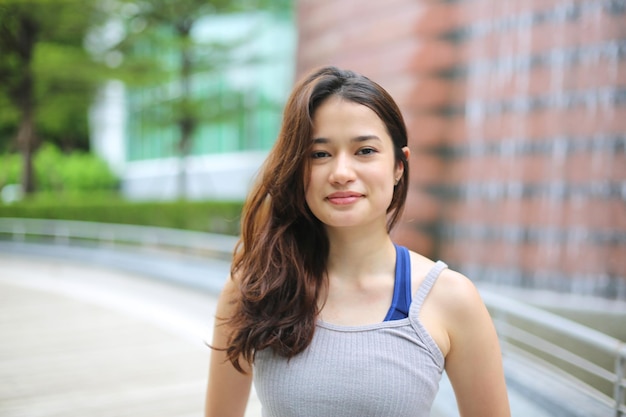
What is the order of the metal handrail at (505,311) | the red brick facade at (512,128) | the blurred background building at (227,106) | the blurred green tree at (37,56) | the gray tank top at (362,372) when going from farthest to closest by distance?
the blurred background building at (227,106) < the blurred green tree at (37,56) < the red brick facade at (512,128) < the metal handrail at (505,311) < the gray tank top at (362,372)

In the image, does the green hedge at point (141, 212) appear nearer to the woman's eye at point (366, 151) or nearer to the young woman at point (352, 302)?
the young woman at point (352, 302)

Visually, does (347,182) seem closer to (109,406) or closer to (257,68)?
(109,406)

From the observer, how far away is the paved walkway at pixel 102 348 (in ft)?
14.6

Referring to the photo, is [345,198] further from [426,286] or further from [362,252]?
[426,286]

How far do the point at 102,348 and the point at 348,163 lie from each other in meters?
5.06

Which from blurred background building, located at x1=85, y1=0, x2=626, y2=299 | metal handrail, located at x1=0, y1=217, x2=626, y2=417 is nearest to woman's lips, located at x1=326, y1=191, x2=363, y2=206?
metal handrail, located at x1=0, y1=217, x2=626, y2=417

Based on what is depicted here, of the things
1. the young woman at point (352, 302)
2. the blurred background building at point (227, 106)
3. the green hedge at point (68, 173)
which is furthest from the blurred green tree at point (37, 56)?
the young woman at point (352, 302)

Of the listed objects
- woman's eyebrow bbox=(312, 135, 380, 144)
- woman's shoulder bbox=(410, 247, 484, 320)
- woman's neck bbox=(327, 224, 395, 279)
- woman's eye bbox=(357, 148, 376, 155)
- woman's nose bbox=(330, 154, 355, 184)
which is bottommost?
woman's shoulder bbox=(410, 247, 484, 320)

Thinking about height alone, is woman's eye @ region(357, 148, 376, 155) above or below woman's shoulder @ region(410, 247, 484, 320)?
above

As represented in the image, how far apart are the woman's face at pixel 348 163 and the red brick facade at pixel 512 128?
28.4 ft

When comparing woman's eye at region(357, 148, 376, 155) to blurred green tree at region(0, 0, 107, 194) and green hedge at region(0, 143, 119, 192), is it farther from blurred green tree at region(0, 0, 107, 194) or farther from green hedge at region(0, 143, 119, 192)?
green hedge at region(0, 143, 119, 192)

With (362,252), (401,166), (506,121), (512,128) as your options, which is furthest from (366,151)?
(506,121)

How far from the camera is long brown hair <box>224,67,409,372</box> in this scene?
162 centimetres

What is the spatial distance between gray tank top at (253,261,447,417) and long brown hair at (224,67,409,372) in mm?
53
